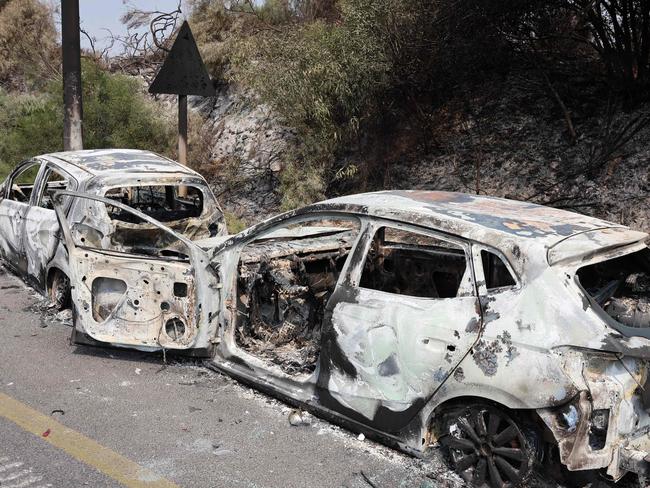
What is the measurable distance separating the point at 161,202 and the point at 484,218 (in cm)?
487

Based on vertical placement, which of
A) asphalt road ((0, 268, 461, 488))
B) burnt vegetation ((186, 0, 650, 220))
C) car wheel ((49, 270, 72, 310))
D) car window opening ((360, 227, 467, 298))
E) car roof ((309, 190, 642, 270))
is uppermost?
burnt vegetation ((186, 0, 650, 220))

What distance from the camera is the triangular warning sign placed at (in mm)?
8344

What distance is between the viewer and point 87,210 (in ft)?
18.9

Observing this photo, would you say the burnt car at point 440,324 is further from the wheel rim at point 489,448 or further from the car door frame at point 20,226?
the car door frame at point 20,226

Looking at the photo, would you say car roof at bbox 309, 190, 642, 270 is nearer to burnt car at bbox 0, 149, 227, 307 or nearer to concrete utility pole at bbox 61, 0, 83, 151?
burnt car at bbox 0, 149, 227, 307

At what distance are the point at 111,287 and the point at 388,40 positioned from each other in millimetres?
6358

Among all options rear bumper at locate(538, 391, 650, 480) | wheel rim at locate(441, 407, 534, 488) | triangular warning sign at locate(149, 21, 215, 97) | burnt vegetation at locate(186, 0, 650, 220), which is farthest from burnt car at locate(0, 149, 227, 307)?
rear bumper at locate(538, 391, 650, 480)

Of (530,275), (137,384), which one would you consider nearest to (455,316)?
(530,275)

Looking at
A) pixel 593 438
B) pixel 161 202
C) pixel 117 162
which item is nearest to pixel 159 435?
pixel 593 438

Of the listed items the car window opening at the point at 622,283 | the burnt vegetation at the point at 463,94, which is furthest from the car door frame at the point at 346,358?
the burnt vegetation at the point at 463,94

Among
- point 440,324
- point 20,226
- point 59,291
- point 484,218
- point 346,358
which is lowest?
point 59,291

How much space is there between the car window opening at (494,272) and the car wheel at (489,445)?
670 mm

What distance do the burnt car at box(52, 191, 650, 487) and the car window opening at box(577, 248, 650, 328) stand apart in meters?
0.01

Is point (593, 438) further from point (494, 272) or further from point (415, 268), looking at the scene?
point (415, 268)
